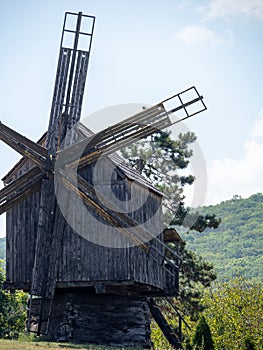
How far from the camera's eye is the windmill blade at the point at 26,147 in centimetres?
1719

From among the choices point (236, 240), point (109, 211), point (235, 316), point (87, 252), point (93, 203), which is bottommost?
point (87, 252)

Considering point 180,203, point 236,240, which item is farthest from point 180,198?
point 236,240

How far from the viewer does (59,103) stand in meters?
18.3

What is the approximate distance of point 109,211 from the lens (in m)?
16.5

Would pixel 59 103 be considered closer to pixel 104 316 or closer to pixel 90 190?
pixel 90 190

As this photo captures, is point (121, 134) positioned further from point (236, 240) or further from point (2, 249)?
point (2, 249)

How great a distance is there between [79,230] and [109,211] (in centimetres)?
119

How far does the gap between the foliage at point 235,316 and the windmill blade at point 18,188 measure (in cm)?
1227

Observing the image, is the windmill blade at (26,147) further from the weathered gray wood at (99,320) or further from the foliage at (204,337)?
the foliage at (204,337)

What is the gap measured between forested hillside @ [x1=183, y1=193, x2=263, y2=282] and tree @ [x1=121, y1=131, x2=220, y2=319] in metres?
35.0

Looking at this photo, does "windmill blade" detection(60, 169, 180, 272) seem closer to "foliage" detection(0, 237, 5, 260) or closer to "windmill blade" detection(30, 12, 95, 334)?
"windmill blade" detection(30, 12, 95, 334)

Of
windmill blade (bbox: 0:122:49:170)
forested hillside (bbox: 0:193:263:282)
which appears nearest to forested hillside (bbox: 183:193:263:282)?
forested hillside (bbox: 0:193:263:282)

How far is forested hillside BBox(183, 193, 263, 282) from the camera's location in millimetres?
69188

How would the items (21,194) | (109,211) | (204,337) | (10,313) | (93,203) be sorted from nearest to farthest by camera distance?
(109,211) < (93,203) < (204,337) < (21,194) < (10,313)
